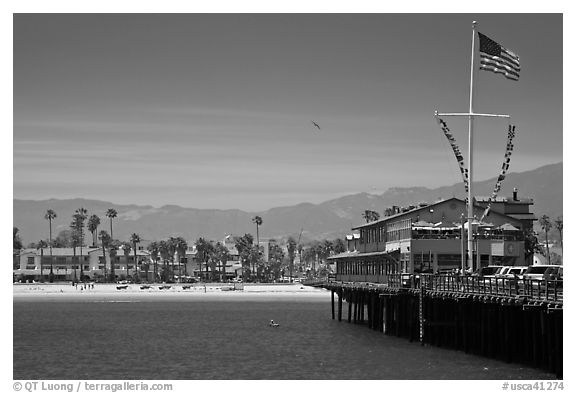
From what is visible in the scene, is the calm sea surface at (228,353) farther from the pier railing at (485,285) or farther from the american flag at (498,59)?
the american flag at (498,59)

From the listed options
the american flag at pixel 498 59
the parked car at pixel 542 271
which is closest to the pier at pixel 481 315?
the parked car at pixel 542 271

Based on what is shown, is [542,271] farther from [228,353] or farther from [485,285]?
[228,353]

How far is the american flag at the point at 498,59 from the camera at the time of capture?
60.4 meters

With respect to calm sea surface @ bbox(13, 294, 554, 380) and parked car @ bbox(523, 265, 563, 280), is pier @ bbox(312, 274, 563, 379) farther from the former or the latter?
parked car @ bbox(523, 265, 563, 280)

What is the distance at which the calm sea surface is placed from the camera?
186ft

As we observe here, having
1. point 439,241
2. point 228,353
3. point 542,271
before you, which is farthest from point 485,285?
point 439,241

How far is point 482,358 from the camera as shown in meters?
58.2

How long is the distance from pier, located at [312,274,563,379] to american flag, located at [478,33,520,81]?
1184cm

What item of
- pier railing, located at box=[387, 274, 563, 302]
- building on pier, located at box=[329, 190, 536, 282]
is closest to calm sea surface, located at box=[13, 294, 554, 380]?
pier railing, located at box=[387, 274, 563, 302]

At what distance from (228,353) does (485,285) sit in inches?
812
